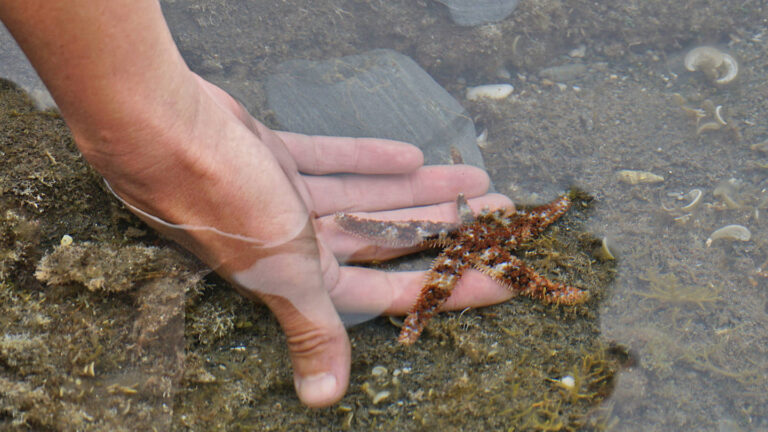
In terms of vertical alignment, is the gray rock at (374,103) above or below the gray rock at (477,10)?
below

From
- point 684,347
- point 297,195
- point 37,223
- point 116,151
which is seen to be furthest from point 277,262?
point 684,347

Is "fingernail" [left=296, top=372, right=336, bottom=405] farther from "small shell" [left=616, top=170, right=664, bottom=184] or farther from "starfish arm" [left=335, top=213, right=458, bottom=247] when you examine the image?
"small shell" [left=616, top=170, right=664, bottom=184]

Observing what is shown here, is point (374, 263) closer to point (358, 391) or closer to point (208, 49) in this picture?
point (358, 391)

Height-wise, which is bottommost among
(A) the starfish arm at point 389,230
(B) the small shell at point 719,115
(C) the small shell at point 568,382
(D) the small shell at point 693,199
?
(C) the small shell at point 568,382

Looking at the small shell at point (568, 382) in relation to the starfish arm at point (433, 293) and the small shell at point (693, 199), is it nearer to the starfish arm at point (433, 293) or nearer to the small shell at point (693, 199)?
the starfish arm at point (433, 293)

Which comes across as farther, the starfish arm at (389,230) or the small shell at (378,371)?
the starfish arm at (389,230)

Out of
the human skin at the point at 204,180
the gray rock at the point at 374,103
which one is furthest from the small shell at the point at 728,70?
the human skin at the point at 204,180

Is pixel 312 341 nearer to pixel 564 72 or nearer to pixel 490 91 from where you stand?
pixel 490 91

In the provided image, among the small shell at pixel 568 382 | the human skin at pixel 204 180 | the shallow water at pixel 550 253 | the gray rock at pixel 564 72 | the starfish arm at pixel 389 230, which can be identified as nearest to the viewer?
the human skin at pixel 204 180
